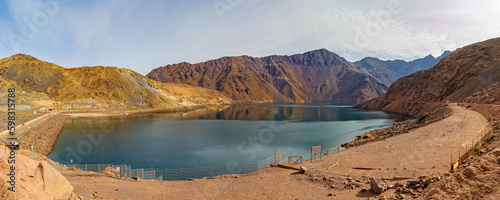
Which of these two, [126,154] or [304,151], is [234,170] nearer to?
[304,151]

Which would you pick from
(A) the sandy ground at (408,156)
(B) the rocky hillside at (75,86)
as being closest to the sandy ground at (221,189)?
(A) the sandy ground at (408,156)

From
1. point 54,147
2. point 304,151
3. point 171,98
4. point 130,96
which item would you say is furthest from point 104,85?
point 304,151

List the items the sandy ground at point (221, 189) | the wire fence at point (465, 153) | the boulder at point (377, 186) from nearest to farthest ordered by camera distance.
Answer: the boulder at point (377, 186) < the wire fence at point (465, 153) < the sandy ground at point (221, 189)

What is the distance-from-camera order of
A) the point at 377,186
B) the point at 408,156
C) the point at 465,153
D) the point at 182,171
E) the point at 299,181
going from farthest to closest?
the point at 182,171
the point at 408,156
the point at 299,181
the point at 465,153
the point at 377,186

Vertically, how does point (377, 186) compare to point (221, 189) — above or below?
above

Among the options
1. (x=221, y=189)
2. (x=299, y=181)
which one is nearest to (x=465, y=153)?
(x=299, y=181)

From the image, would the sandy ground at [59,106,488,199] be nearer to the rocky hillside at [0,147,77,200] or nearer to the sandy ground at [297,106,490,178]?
the sandy ground at [297,106,490,178]

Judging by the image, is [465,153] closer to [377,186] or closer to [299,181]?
[377,186]

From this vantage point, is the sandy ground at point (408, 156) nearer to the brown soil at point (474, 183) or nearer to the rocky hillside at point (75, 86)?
the brown soil at point (474, 183)
